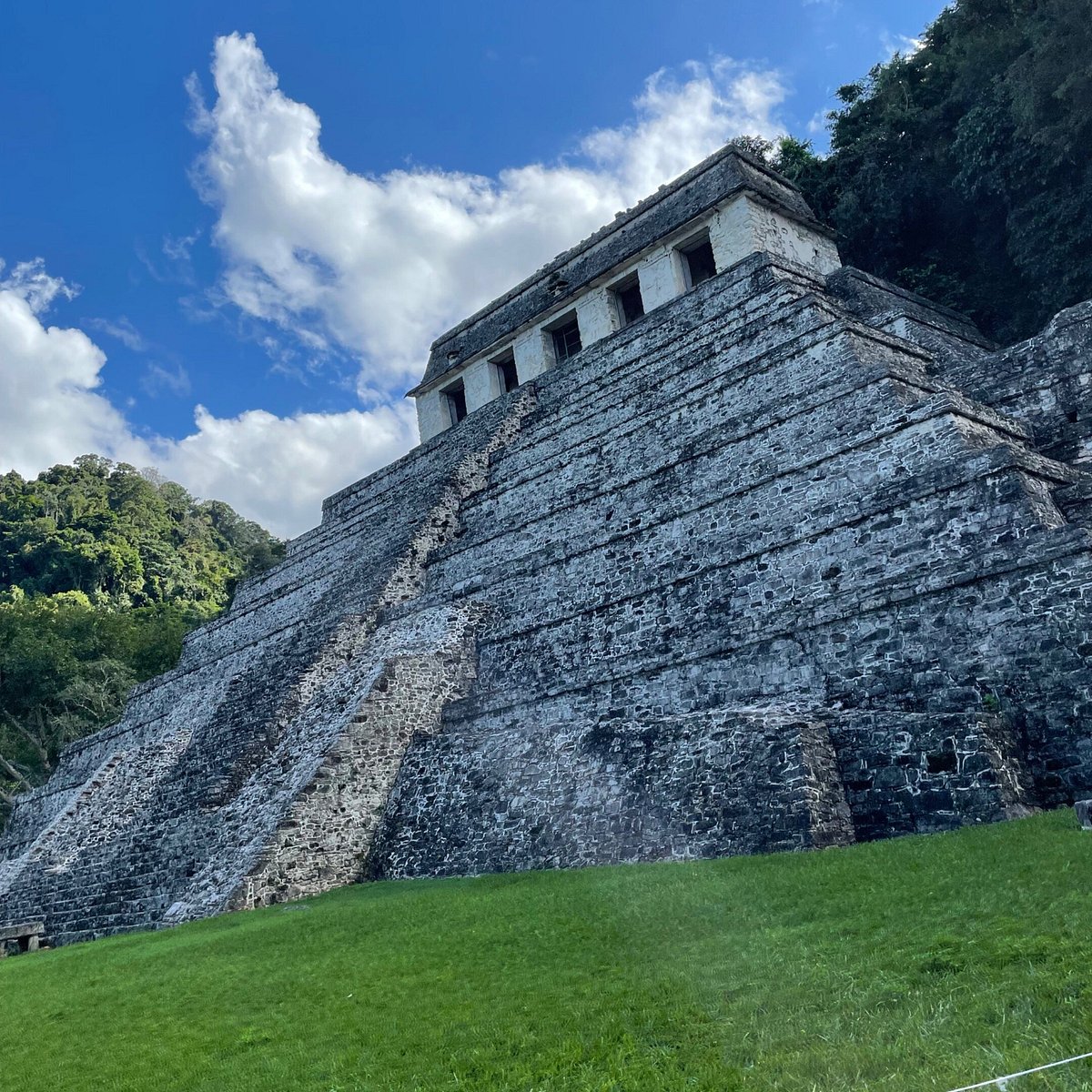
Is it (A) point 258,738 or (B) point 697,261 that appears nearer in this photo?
(A) point 258,738

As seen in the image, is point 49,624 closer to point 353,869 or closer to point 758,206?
point 353,869

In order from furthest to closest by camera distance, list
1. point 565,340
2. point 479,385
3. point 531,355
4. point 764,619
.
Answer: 1. point 479,385
2. point 565,340
3. point 531,355
4. point 764,619

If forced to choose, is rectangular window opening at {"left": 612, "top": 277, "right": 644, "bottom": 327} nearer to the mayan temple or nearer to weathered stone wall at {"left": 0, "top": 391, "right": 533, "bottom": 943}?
the mayan temple

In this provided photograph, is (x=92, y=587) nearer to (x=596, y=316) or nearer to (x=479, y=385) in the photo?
(x=479, y=385)

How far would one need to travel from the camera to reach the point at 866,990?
433 cm

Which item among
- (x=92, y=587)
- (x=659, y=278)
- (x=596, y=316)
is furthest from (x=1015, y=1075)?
(x=92, y=587)

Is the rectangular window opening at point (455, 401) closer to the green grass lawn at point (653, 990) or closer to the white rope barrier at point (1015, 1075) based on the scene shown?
the green grass lawn at point (653, 990)

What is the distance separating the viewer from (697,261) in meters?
21.5

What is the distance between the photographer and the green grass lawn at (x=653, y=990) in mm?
3834

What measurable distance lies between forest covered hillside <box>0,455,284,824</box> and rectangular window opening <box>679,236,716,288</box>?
23.4 m

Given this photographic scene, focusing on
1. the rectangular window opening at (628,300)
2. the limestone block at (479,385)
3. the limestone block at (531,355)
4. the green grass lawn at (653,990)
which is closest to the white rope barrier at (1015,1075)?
the green grass lawn at (653,990)

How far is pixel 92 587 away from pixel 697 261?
40860mm

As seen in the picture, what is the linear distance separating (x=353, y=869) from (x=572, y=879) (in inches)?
168

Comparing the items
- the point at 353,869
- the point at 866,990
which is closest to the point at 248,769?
the point at 353,869
